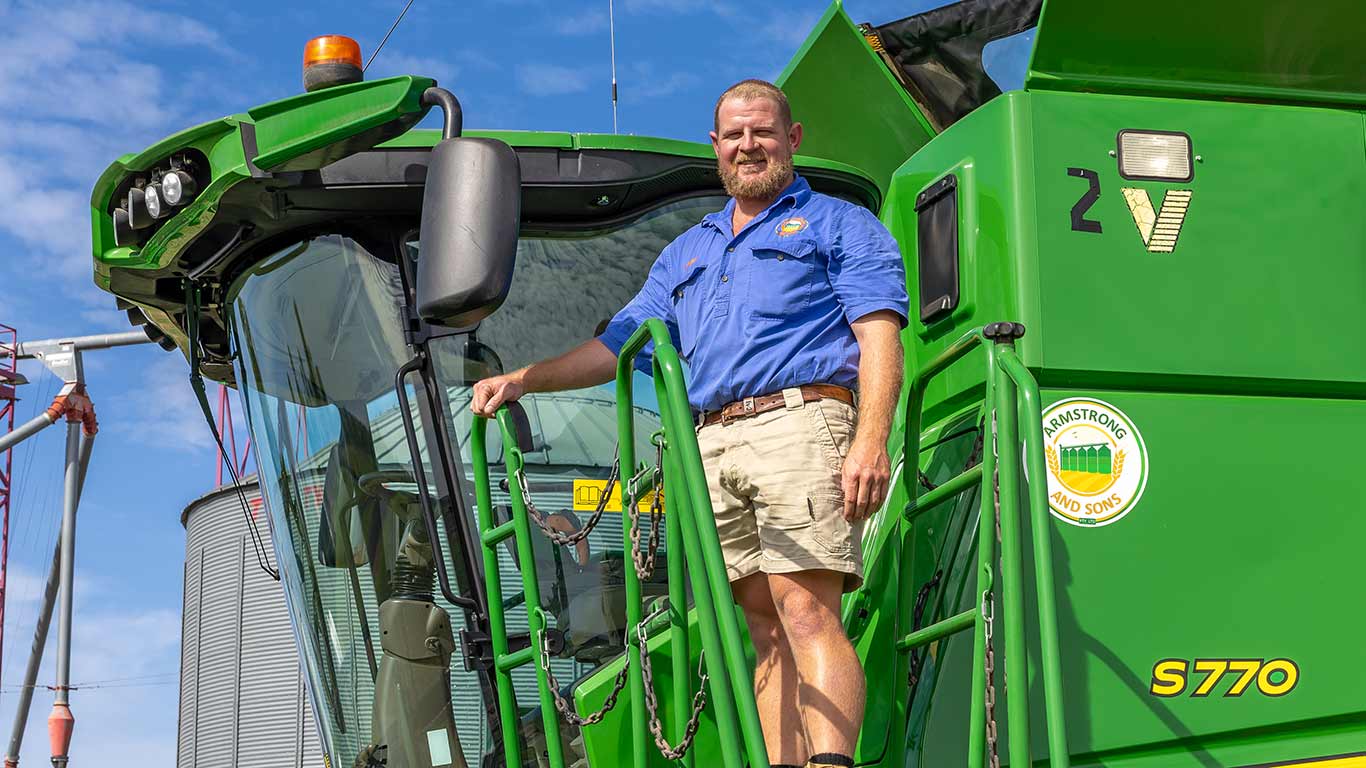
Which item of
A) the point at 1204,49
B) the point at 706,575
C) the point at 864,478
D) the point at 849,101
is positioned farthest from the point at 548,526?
the point at 849,101

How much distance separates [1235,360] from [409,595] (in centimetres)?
216

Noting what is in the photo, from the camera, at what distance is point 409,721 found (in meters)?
3.87

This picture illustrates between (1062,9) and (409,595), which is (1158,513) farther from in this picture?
(409,595)

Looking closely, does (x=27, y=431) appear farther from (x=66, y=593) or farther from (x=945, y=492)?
(x=945, y=492)

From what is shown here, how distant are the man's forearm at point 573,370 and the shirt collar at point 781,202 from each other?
1.45 ft

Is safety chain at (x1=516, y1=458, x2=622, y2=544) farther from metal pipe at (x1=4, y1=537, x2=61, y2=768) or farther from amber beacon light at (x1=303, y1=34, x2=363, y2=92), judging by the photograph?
metal pipe at (x1=4, y1=537, x2=61, y2=768)

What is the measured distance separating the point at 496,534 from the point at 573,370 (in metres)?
0.44

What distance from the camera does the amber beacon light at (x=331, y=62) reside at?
3.95m

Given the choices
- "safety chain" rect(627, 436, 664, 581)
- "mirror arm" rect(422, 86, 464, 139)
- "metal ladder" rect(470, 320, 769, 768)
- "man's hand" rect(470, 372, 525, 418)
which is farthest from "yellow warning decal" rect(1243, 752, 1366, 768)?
"mirror arm" rect(422, 86, 464, 139)

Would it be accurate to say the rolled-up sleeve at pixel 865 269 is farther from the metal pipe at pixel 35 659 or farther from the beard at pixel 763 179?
the metal pipe at pixel 35 659

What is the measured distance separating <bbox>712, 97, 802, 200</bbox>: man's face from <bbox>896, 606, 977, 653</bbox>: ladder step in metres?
1.03

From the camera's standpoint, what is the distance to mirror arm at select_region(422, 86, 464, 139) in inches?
136

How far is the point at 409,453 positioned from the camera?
Answer: 3861 millimetres

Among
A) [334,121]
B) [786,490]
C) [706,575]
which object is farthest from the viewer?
[334,121]
